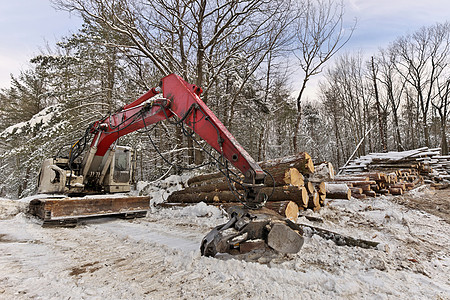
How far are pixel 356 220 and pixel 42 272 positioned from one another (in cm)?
522

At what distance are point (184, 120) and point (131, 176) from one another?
3.91 m

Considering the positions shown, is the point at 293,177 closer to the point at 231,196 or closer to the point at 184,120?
the point at 231,196

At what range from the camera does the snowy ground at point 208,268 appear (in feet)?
6.68

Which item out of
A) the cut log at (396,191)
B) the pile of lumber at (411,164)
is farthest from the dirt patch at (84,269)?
the pile of lumber at (411,164)

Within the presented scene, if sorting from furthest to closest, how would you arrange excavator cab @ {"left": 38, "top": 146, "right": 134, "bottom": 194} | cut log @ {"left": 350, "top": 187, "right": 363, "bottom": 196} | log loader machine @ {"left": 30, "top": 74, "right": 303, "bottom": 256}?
cut log @ {"left": 350, "top": 187, "right": 363, "bottom": 196}
excavator cab @ {"left": 38, "top": 146, "right": 134, "bottom": 194}
log loader machine @ {"left": 30, "top": 74, "right": 303, "bottom": 256}

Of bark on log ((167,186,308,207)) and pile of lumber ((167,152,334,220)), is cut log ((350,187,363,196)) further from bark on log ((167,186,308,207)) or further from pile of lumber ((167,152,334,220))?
bark on log ((167,186,308,207))

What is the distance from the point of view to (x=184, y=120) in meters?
3.70

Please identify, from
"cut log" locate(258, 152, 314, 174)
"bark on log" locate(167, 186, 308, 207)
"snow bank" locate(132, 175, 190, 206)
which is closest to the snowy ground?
"bark on log" locate(167, 186, 308, 207)

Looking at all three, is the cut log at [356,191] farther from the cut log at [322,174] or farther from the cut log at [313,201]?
the cut log at [313,201]

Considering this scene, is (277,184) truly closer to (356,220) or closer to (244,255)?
(356,220)

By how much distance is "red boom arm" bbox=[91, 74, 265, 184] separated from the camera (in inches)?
115

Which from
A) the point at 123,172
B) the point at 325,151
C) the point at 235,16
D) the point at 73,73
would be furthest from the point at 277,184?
the point at 325,151

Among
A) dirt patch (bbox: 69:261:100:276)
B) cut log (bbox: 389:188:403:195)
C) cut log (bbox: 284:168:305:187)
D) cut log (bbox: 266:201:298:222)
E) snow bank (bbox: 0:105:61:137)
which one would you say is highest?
snow bank (bbox: 0:105:61:137)

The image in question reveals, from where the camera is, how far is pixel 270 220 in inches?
106
